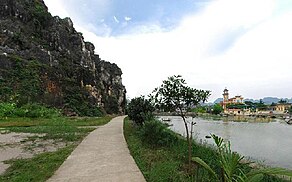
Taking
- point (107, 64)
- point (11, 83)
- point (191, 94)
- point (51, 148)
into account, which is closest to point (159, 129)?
point (191, 94)

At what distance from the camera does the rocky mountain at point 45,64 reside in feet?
127

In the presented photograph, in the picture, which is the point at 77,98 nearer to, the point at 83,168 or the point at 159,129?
the point at 159,129

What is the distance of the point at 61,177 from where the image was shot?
5848 millimetres

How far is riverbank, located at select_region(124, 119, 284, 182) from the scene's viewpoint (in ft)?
18.8

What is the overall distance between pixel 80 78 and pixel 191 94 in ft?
153

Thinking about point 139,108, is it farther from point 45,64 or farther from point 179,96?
point 45,64

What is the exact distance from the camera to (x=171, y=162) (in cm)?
719

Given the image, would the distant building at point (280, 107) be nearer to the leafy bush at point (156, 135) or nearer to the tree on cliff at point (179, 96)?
the leafy bush at point (156, 135)

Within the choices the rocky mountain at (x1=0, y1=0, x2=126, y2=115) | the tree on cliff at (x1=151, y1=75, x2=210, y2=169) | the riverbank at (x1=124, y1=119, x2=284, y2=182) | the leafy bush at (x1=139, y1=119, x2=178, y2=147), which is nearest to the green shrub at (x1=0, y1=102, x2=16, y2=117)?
the rocky mountain at (x1=0, y1=0, x2=126, y2=115)

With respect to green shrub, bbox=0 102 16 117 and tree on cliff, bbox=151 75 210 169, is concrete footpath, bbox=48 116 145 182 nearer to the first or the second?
tree on cliff, bbox=151 75 210 169

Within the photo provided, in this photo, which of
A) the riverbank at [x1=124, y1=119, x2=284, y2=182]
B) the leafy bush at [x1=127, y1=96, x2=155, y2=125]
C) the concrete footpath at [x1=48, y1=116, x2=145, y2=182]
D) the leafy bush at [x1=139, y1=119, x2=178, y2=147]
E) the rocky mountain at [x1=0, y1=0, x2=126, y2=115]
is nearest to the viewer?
the concrete footpath at [x1=48, y1=116, x2=145, y2=182]

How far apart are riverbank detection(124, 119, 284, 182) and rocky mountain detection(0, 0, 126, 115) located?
2802 cm

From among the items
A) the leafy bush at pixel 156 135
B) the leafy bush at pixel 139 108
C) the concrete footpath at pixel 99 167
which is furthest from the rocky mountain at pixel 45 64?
the concrete footpath at pixel 99 167

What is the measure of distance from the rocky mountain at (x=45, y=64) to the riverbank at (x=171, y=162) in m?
28.0
